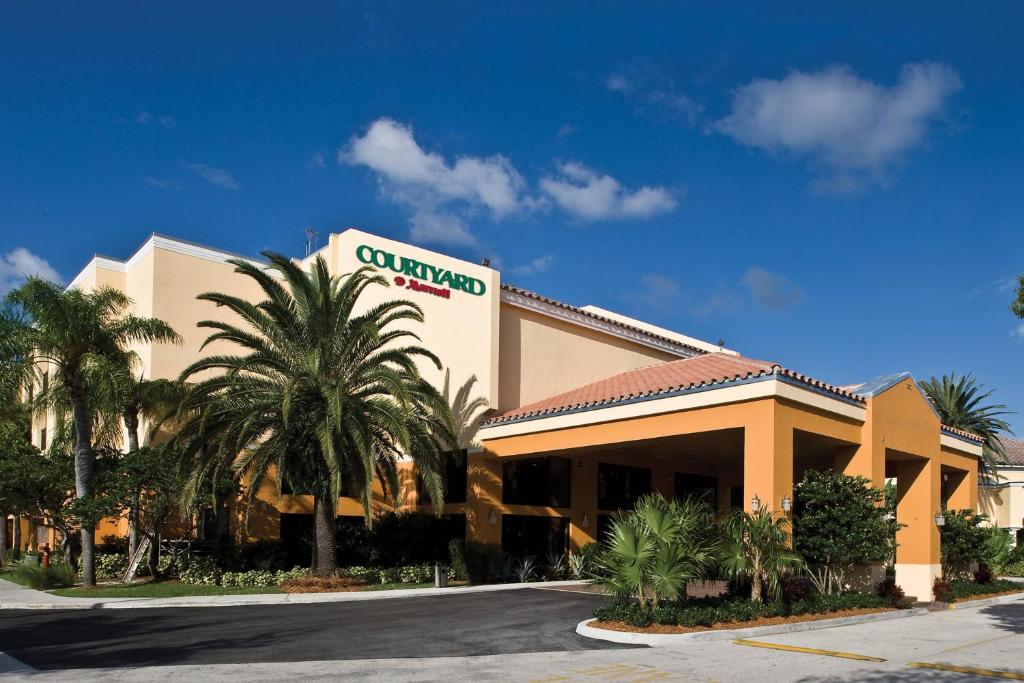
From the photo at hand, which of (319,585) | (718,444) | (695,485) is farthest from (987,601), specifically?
(319,585)

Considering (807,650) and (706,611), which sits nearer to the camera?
(807,650)

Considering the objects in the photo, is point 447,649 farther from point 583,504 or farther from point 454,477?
point 583,504

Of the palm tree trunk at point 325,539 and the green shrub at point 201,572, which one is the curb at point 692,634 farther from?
the green shrub at point 201,572

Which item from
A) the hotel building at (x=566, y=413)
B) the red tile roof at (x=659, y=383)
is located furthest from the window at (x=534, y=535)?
the red tile roof at (x=659, y=383)

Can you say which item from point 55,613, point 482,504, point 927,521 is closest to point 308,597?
point 55,613

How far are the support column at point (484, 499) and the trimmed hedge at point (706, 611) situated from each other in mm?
10223

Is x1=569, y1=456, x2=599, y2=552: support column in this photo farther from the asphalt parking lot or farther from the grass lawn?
the grass lawn

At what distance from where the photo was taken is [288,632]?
1563 centimetres

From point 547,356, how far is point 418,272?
5.75m

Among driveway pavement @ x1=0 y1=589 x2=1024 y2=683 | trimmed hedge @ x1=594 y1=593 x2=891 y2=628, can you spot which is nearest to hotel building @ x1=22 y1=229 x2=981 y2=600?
trimmed hedge @ x1=594 y1=593 x2=891 y2=628

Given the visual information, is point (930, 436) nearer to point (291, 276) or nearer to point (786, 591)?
point (786, 591)

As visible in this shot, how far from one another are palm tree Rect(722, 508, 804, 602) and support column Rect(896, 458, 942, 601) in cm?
745

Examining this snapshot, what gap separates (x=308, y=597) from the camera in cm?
2138

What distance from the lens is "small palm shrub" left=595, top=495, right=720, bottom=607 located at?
16.3 m
